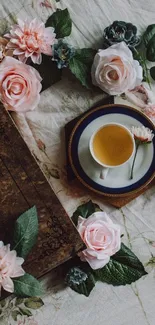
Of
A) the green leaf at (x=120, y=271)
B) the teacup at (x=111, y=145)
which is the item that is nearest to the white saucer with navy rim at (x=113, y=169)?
the teacup at (x=111, y=145)

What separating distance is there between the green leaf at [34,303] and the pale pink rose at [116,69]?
0.45 meters

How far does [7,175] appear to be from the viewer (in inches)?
49.4

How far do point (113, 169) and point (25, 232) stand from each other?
0.74 ft

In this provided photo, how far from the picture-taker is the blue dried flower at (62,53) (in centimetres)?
133

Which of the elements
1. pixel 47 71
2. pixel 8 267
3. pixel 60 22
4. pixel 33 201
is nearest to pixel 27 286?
pixel 8 267

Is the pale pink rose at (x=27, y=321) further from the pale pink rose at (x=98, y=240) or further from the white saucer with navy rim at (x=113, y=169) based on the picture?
the white saucer with navy rim at (x=113, y=169)

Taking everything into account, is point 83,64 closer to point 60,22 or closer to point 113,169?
point 60,22

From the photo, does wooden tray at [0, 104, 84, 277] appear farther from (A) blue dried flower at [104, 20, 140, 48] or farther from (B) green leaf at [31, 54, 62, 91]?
(A) blue dried flower at [104, 20, 140, 48]

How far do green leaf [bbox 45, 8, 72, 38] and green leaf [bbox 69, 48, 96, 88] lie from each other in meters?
0.05

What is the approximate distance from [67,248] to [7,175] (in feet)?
0.60

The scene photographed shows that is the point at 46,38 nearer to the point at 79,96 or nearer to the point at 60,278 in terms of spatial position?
the point at 79,96

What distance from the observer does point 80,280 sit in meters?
1.28

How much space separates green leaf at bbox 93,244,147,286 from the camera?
4.27 ft

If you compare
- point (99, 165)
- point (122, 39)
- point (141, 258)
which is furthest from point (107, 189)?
point (122, 39)
